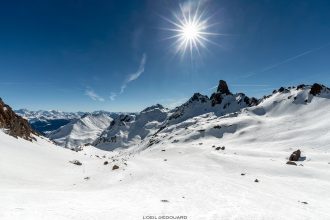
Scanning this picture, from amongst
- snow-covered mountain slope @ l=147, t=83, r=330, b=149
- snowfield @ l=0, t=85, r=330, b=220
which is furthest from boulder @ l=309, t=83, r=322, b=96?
snowfield @ l=0, t=85, r=330, b=220

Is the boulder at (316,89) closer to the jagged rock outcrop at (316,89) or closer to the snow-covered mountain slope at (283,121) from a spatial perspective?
the jagged rock outcrop at (316,89)

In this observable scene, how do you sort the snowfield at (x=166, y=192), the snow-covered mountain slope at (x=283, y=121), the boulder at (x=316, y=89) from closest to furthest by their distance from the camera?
the snowfield at (x=166, y=192), the snow-covered mountain slope at (x=283, y=121), the boulder at (x=316, y=89)

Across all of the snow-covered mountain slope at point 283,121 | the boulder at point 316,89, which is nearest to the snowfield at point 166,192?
the snow-covered mountain slope at point 283,121

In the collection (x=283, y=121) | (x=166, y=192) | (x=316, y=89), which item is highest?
(x=316, y=89)

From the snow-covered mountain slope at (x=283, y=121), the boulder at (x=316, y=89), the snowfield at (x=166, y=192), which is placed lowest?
the snowfield at (x=166, y=192)

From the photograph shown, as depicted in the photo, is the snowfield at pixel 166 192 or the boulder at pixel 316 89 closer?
the snowfield at pixel 166 192

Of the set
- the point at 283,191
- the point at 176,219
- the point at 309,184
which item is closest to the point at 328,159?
the point at 309,184

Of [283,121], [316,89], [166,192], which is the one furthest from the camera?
[316,89]

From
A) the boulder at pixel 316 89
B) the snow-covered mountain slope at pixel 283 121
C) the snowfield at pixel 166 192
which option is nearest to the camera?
the snowfield at pixel 166 192

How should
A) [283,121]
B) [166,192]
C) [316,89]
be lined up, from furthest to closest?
1. [316,89]
2. [283,121]
3. [166,192]

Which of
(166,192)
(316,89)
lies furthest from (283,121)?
(166,192)

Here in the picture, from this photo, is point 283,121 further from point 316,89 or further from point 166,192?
point 166,192

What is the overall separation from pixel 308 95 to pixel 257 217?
427 feet

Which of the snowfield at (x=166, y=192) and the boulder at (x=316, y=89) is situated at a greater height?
the boulder at (x=316, y=89)
